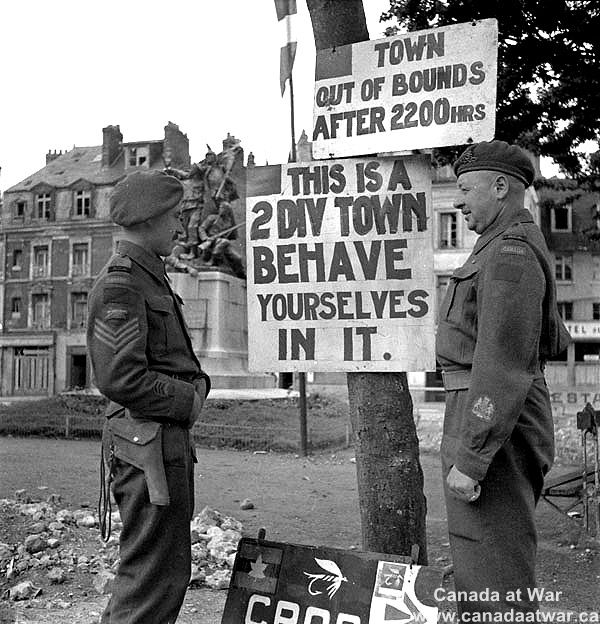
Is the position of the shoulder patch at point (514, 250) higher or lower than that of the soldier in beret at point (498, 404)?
higher

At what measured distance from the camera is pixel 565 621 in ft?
14.5

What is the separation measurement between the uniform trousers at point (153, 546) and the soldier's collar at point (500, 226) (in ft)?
4.53

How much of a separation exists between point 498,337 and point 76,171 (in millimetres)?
55513

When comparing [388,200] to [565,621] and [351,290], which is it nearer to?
[351,290]

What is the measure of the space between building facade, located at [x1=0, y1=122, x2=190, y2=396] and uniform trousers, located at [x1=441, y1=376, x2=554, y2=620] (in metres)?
46.6

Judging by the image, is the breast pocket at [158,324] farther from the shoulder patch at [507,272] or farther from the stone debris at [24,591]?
the stone debris at [24,591]

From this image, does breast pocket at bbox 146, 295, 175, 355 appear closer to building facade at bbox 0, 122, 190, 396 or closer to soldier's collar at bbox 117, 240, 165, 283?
soldier's collar at bbox 117, 240, 165, 283

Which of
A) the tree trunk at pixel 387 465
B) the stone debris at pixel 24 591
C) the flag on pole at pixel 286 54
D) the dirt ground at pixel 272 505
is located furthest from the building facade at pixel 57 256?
the tree trunk at pixel 387 465

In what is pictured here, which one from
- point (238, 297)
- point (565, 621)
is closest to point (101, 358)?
point (565, 621)

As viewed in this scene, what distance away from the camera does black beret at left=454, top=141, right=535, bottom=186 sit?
3.14 meters

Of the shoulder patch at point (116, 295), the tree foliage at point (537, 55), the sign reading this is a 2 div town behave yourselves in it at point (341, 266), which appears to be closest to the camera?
the shoulder patch at point (116, 295)

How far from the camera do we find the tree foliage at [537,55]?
748 centimetres

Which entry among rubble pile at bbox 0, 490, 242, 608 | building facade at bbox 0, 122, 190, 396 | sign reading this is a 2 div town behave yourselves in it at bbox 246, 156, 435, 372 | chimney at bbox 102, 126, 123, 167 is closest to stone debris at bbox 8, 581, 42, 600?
rubble pile at bbox 0, 490, 242, 608

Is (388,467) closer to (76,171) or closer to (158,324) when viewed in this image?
(158,324)
